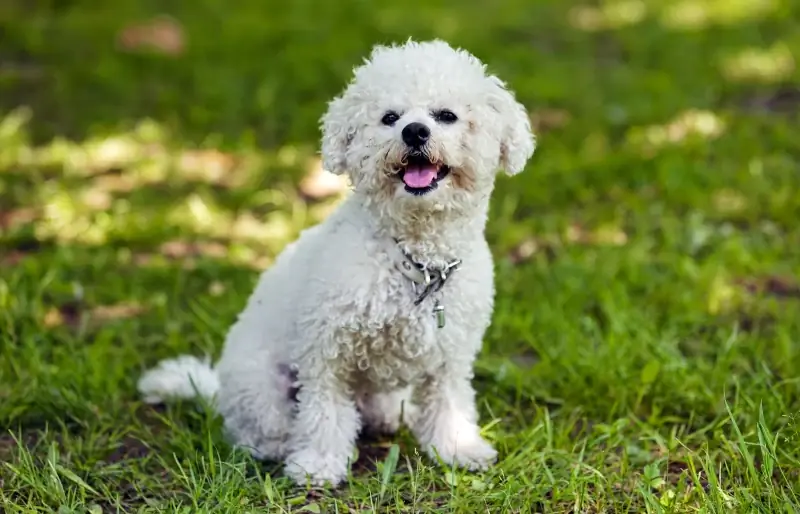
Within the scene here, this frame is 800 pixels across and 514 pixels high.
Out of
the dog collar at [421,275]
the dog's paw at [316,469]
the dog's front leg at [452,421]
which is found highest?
the dog collar at [421,275]

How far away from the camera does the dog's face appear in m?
2.91

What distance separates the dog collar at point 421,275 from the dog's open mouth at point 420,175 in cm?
22

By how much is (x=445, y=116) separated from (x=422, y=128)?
0.15m

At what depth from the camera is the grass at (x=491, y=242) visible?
10.3ft

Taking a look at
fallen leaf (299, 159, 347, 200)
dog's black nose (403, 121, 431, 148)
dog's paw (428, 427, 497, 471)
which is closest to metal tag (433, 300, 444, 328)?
dog's paw (428, 427, 497, 471)

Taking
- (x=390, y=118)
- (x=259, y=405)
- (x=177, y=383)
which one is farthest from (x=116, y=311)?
(x=390, y=118)

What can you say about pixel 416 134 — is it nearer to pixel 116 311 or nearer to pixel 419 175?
pixel 419 175

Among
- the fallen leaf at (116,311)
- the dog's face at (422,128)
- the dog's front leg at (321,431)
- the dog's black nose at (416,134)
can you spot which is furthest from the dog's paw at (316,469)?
the fallen leaf at (116,311)

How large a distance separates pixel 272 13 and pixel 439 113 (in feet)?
19.1

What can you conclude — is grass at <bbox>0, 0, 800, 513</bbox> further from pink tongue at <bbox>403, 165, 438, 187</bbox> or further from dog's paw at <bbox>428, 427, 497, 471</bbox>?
pink tongue at <bbox>403, 165, 438, 187</bbox>

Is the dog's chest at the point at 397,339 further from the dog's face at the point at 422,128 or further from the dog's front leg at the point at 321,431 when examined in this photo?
the dog's face at the point at 422,128

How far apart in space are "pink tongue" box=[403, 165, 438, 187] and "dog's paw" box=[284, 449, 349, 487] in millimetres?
885

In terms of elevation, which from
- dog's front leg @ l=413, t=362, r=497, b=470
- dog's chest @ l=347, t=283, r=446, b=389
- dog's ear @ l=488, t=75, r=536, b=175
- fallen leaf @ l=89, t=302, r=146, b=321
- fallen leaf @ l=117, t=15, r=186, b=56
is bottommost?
fallen leaf @ l=89, t=302, r=146, b=321

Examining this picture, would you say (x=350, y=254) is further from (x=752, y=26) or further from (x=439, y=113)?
(x=752, y=26)
